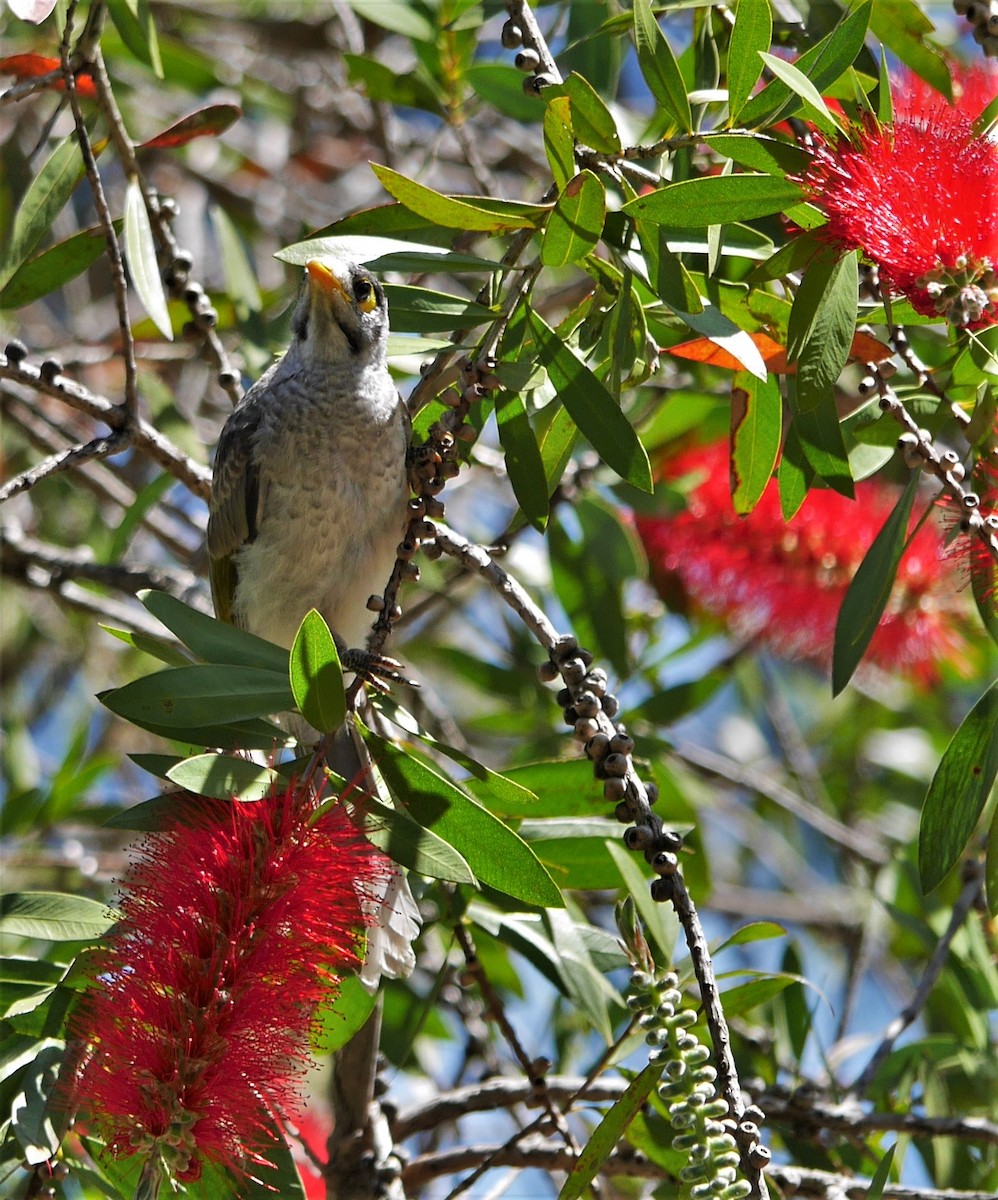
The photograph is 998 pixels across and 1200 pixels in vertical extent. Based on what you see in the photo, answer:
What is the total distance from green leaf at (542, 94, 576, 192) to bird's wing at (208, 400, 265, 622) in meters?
1.25

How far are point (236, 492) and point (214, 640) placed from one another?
107 cm

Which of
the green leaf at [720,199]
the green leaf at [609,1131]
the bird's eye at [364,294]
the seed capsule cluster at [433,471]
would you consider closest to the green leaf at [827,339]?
the green leaf at [720,199]

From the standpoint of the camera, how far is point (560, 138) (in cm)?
184

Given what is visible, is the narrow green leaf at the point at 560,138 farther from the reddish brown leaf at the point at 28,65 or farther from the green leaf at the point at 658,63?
the reddish brown leaf at the point at 28,65

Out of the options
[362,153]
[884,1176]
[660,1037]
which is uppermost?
[362,153]

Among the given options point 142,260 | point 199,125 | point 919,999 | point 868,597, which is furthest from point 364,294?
point 919,999

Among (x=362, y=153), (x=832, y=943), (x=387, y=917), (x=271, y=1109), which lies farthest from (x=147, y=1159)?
(x=362, y=153)

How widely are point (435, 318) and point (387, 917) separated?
1.00 m

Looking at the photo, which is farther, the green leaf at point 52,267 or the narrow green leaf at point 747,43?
the green leaf at point 52,267

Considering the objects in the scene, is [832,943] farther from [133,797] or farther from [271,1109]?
[271,1109]

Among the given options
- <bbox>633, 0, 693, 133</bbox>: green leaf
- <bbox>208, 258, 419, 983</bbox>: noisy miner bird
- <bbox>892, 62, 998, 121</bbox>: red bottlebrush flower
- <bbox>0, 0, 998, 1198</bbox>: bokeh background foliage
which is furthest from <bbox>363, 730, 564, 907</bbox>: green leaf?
<bbox>892, 62, 998, 121</bbox>: red bottlebrush flower

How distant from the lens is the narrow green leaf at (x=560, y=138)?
5.93ft

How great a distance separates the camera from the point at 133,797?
4.55 m

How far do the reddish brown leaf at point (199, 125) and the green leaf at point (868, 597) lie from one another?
1.48 m
